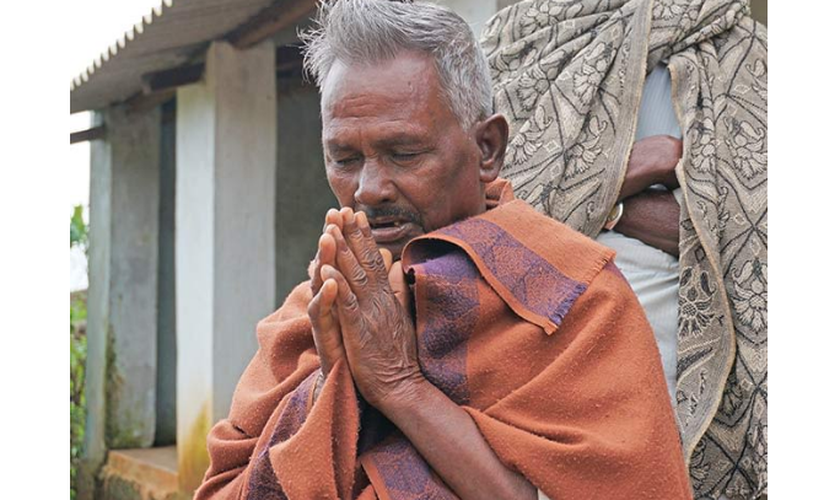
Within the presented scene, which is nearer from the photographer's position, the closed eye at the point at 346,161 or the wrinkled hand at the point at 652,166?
the closed eye at the point at 346,161

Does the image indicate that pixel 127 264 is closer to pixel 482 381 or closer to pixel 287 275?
pixel 287 275

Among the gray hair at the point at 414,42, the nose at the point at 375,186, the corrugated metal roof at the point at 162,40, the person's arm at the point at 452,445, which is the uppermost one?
the corrugated metal roof at the point at 162,40

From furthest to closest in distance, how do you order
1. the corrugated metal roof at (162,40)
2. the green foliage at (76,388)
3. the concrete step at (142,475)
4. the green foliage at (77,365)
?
the green foliage at (77,365) < the green foliage at (76,388) < the concrete step at (142,475) < the corrugated metal roof at (162,40)

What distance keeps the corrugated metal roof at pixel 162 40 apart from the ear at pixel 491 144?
4.71m

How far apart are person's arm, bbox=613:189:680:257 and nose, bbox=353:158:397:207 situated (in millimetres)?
1042

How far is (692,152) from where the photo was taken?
8.91ft

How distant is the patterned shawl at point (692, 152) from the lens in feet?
8.71

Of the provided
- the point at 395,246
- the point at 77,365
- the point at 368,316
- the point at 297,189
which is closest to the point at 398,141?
the point at 395,246

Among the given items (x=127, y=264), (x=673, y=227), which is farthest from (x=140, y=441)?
(x=673, y=227)

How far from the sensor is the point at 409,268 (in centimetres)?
184

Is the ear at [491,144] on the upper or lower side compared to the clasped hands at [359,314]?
upper

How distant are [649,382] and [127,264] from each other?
9014 mm

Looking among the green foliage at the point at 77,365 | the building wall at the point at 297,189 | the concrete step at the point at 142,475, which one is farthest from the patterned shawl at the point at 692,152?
the green foliage at the point at 77,365

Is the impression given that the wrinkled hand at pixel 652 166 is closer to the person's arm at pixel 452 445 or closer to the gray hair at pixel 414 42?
the gray hair at pixel 414 42
